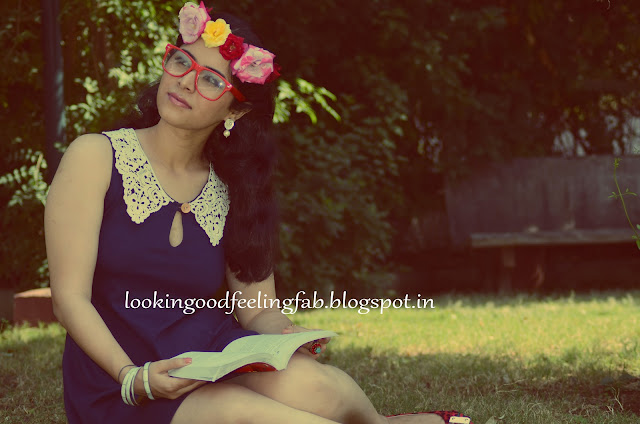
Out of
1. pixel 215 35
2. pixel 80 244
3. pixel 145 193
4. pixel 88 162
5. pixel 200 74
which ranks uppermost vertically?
pixel 215 35

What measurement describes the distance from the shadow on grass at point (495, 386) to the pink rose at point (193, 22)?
1714 mm

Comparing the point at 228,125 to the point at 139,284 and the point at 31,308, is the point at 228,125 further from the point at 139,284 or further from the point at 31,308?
the point at 31,308

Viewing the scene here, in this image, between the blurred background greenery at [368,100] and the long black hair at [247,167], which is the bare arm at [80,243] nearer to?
the long black hair at [247,167]

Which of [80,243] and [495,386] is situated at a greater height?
[80,243]

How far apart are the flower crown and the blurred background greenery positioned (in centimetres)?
366

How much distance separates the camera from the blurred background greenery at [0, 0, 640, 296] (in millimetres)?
6535

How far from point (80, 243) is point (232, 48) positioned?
2.55ft

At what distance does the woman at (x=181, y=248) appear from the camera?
2336mm

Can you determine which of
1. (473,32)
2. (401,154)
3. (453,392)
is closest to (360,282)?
(401,154)

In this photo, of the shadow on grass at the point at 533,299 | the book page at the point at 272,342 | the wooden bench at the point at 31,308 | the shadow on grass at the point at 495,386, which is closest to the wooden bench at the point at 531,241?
the shadow on grass at the point at 533,299

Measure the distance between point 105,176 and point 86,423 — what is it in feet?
2.42

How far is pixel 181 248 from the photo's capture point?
262cm

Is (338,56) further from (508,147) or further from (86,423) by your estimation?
(86,423)

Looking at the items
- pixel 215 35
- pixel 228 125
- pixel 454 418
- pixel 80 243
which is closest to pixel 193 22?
pixel 215 35
